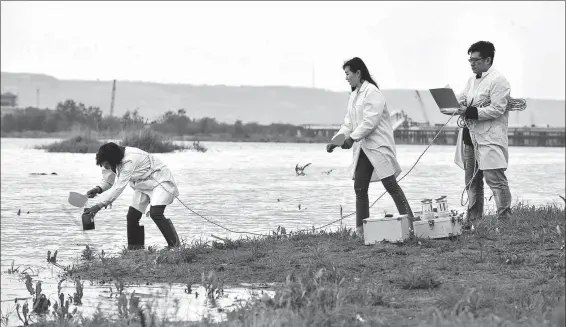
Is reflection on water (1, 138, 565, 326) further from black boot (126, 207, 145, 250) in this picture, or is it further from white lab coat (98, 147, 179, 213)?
white lab coat (98, 147, 179, 213)

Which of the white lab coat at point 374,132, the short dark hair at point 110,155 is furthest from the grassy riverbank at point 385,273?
the short dark hair at point 110,155

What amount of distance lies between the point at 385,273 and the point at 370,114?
2.28m

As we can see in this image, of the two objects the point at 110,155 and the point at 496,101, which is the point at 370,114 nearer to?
the point at 496,101

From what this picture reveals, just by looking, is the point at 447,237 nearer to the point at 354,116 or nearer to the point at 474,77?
the point at 354,116

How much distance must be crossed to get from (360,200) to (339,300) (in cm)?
373

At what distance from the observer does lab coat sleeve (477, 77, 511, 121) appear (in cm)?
1059

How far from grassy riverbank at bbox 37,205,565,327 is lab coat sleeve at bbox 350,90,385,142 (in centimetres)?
112

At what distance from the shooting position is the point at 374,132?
395 inches

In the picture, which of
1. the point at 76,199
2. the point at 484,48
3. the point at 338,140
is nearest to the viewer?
the point at 76,199

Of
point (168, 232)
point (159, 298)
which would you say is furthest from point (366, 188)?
point (159, 298)

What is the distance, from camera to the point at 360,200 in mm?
10156

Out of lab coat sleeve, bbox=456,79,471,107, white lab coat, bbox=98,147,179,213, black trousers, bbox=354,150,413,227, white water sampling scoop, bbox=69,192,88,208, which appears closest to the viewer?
white water sampling scoop, bbox=69,192,88,208

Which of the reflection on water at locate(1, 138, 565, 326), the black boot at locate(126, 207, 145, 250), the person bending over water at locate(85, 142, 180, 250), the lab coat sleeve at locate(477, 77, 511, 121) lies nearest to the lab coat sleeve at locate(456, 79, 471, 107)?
the lab coat sleeve at locate(477, 77, 511, 121)

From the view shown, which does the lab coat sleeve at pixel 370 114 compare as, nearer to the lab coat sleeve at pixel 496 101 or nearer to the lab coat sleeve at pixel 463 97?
the lab coat sleeve at pixel 496 101
